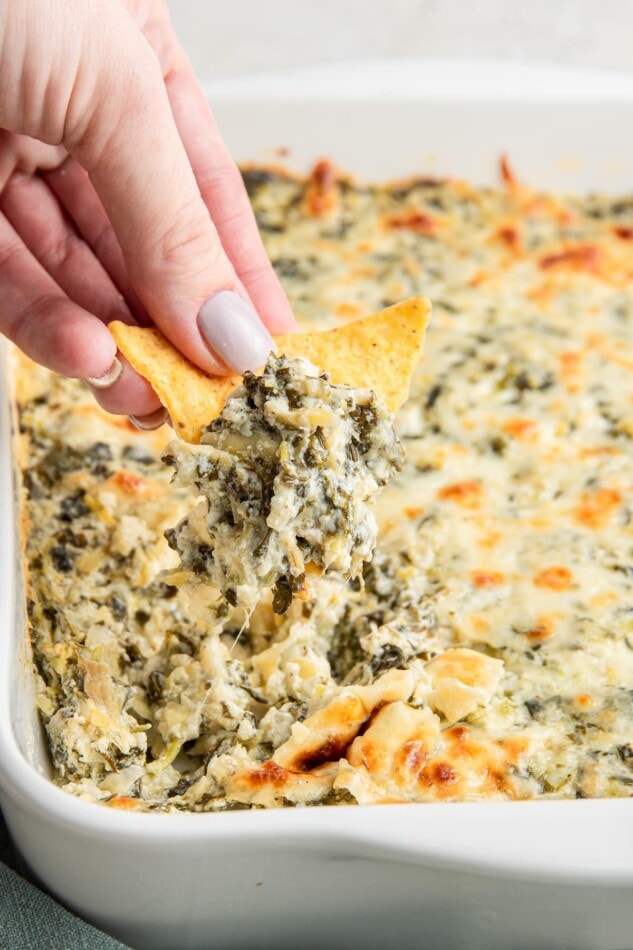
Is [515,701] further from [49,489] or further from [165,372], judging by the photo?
[49,489]

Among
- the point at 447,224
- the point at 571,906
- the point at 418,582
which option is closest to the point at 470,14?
the point at 447,224

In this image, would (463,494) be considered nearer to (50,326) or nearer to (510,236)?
(50,326)

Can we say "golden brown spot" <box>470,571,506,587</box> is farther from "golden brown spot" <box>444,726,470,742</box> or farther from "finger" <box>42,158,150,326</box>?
"finger" <box>42,158,150,326</box>

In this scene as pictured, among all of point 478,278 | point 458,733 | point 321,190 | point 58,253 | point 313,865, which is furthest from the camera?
point 321,190

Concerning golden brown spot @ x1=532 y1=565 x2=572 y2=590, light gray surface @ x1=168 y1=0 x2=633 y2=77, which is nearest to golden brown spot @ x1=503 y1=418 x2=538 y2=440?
golden brown spot @ x1=532 y1=565 x2=572 y2=590

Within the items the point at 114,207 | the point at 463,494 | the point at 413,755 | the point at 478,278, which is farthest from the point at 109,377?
the point at 478,278

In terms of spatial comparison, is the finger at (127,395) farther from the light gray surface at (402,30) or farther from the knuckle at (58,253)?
the light gray surface at (402,30)
